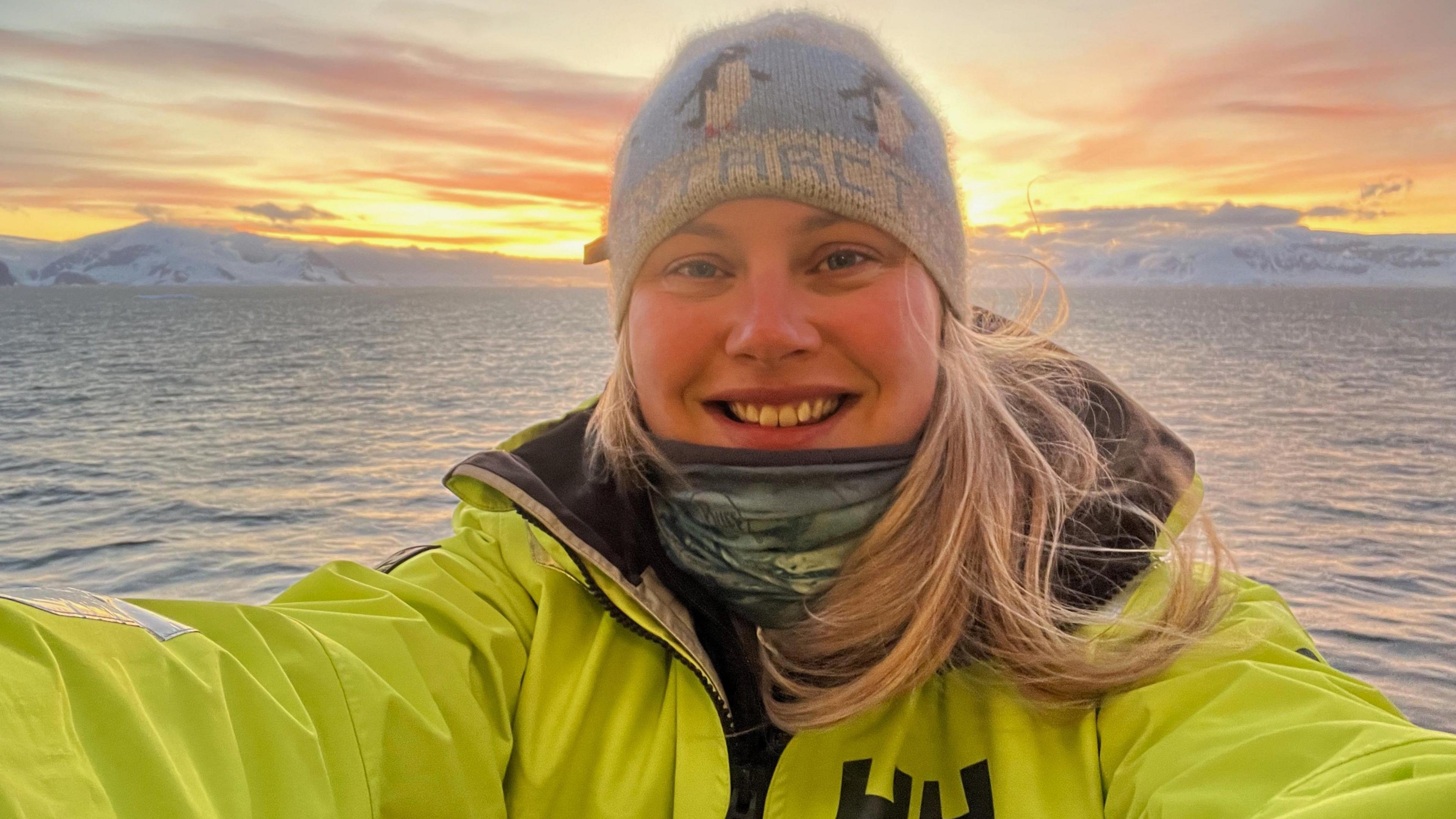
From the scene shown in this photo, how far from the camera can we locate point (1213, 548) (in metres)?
2.11

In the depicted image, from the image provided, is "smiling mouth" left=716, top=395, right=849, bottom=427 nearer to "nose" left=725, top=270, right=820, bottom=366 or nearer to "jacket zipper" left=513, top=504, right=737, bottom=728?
"nose" left=725, top=270, right=820, bottom=366

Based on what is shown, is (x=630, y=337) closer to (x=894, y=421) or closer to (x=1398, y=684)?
(x=894, y=421)

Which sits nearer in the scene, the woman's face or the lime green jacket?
the lime green jacket

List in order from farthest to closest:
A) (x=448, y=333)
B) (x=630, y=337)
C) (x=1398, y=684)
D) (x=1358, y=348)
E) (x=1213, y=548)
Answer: (x=448, y=333) < (x=1358, y=348) < (x=1398, y=684) < (x=630, y=337) < (x=1213, y=548)

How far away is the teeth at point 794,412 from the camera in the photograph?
206cm

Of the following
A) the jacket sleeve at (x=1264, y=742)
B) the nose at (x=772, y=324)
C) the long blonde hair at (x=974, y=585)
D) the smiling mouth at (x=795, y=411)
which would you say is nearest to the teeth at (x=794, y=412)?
the smiling mouth at (x=795, y=411)

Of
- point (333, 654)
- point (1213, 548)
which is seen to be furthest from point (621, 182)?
point (1213, 548)

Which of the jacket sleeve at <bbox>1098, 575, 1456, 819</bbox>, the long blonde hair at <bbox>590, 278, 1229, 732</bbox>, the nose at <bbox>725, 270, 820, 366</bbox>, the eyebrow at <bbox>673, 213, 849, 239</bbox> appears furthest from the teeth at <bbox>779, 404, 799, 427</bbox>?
the jacket sleeve at <bbox>1098, 575, 1456, 819</bbox>

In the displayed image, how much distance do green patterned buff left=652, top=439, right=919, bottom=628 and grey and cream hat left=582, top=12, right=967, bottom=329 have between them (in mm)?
544

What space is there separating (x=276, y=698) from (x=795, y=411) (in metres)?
1.15

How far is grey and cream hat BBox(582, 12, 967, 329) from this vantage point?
2.08 m

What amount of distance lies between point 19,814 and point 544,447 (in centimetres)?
145

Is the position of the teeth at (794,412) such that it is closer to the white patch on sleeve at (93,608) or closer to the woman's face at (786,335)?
the woman's face at (786,335)

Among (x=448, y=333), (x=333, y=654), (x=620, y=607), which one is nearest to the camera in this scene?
(x=333, y=654)
